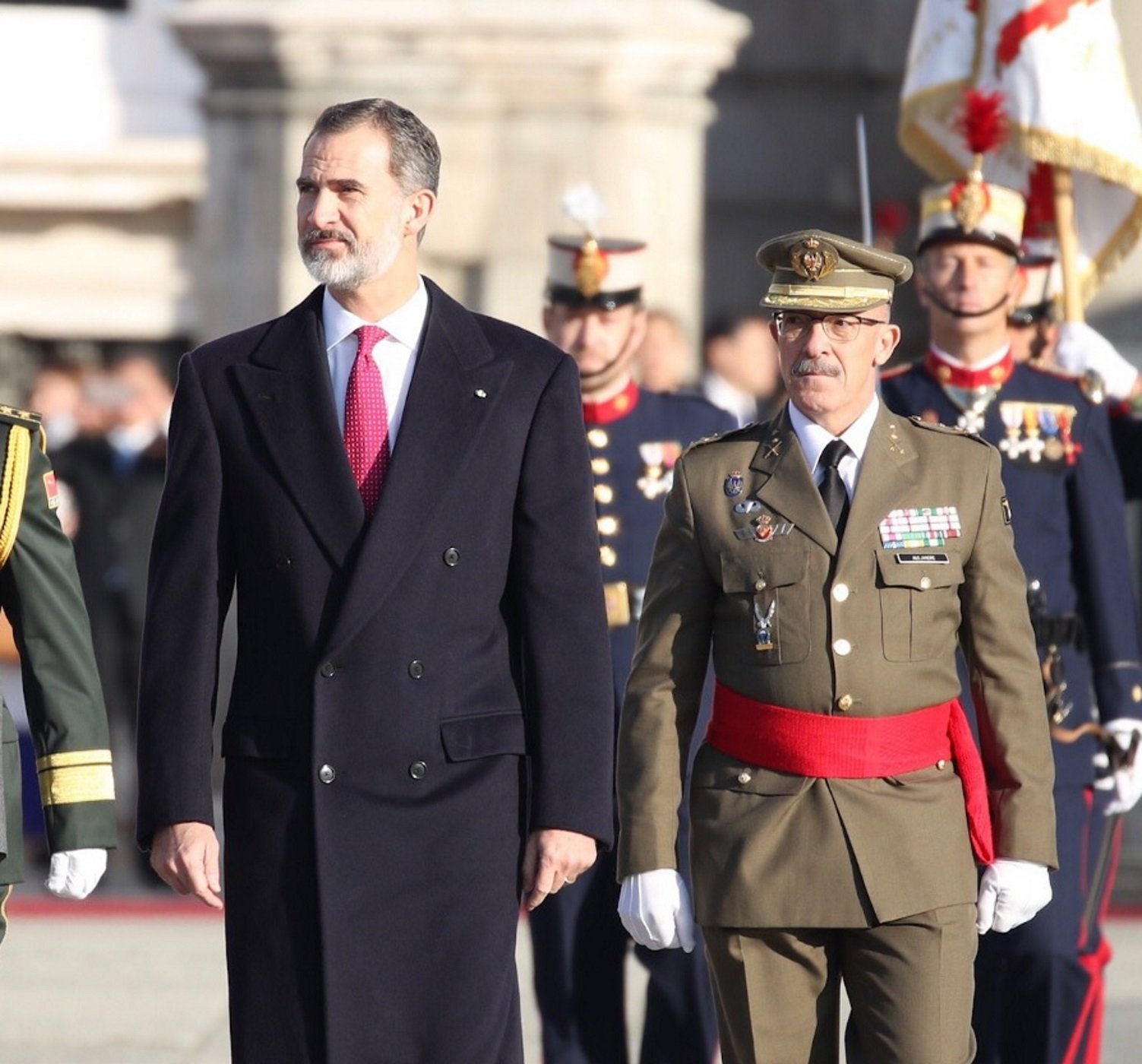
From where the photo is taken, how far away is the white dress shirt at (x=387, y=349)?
4.59 metres

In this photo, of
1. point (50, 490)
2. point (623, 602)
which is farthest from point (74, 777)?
point (623, 602)

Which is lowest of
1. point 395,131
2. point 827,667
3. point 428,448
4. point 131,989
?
point 131,989

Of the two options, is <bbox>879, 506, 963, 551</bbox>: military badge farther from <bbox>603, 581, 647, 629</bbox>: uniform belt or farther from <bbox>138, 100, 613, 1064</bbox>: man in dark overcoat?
<bbox>603, 581, 647, 629</bbox>: uniform belt

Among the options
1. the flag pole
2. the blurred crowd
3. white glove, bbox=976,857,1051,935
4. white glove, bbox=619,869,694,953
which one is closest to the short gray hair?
white glove, bbox=619,869,694,953

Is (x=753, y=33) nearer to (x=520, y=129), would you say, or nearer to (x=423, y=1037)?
(x=520, y=129)

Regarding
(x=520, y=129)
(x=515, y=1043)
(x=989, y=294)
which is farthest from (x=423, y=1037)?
(x=520, y=129)

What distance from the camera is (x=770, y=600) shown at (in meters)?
4.66

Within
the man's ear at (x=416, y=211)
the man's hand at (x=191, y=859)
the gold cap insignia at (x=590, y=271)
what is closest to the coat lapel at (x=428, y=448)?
the man's ear at (x=416, y=211)

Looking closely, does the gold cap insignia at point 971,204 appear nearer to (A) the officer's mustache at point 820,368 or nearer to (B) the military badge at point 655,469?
(B) the military badge at point 655,469

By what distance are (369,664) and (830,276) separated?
3.19 ft

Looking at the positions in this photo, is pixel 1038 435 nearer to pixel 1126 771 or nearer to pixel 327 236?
pixel 1126 771

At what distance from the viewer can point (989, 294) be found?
5.98m

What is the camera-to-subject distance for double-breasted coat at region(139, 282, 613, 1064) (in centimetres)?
446

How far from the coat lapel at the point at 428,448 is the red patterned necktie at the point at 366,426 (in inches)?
2.1
